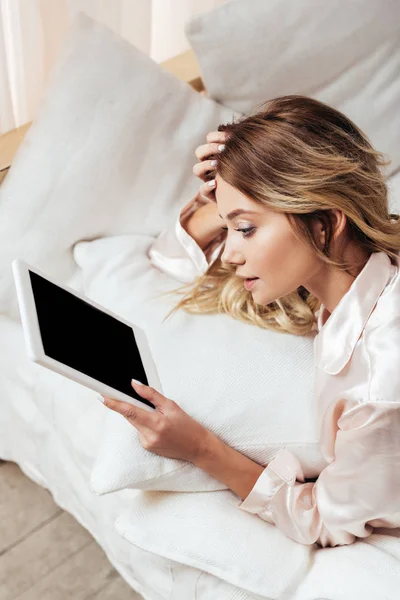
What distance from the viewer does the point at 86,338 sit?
1.10 metres

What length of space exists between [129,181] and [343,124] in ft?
1.91

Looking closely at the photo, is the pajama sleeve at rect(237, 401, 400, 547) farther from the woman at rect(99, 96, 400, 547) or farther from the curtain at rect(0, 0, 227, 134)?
the curtain at rect(0, 0, 227, 134)

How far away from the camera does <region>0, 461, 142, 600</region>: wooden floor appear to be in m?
1.57

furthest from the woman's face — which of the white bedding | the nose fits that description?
the white bedding

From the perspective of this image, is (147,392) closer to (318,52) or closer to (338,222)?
(338,222)

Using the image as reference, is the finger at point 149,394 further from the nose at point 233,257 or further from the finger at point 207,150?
the finger at point 207,150

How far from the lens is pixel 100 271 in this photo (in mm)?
1483

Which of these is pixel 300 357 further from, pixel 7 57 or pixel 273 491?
pixel 7 57

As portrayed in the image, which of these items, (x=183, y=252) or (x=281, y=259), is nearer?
(x=281, y=259)

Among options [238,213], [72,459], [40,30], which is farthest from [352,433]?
[40,30]

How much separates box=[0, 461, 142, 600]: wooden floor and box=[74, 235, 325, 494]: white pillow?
0.54 m

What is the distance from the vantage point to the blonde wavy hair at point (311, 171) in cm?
104

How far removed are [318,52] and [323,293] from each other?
610 millimetres

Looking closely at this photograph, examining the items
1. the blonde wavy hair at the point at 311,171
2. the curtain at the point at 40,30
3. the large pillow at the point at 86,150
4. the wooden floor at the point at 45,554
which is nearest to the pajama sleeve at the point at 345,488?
the blonde wavy hair at the point at 311,171
